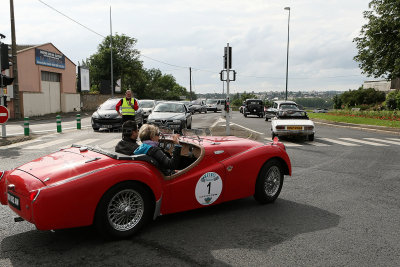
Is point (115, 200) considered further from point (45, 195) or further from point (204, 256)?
point (204, 256)

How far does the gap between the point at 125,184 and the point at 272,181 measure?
260 centimetres

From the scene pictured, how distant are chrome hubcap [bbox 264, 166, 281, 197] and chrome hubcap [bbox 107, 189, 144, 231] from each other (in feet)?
7.26

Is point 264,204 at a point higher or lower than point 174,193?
lower

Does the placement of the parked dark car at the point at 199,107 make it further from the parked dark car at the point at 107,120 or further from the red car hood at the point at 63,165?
the red car hood at the point at 63,165

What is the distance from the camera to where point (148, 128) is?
4.84 m

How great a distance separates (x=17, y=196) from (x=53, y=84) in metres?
38.0

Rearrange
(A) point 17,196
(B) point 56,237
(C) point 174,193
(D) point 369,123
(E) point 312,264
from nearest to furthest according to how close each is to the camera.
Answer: (E) point 312,264 < (A) point 17,196 < (B) point 56,237 < (C) point 174,193 < (D) point 369,123

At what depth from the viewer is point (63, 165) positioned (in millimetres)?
4117

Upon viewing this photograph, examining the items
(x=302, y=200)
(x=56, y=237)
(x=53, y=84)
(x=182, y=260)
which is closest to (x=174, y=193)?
(x=182, y=260)

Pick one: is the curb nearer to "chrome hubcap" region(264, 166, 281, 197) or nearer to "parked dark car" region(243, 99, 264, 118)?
"parked dark car" region(243, 99, 264, 118)

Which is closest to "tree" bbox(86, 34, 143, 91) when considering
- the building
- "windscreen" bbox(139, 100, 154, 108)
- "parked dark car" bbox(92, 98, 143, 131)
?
the building

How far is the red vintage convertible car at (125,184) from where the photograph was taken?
146 inches

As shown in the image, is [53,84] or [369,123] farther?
[53,84]

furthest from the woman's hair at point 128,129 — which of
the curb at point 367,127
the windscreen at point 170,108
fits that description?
the curb at point 367,127
